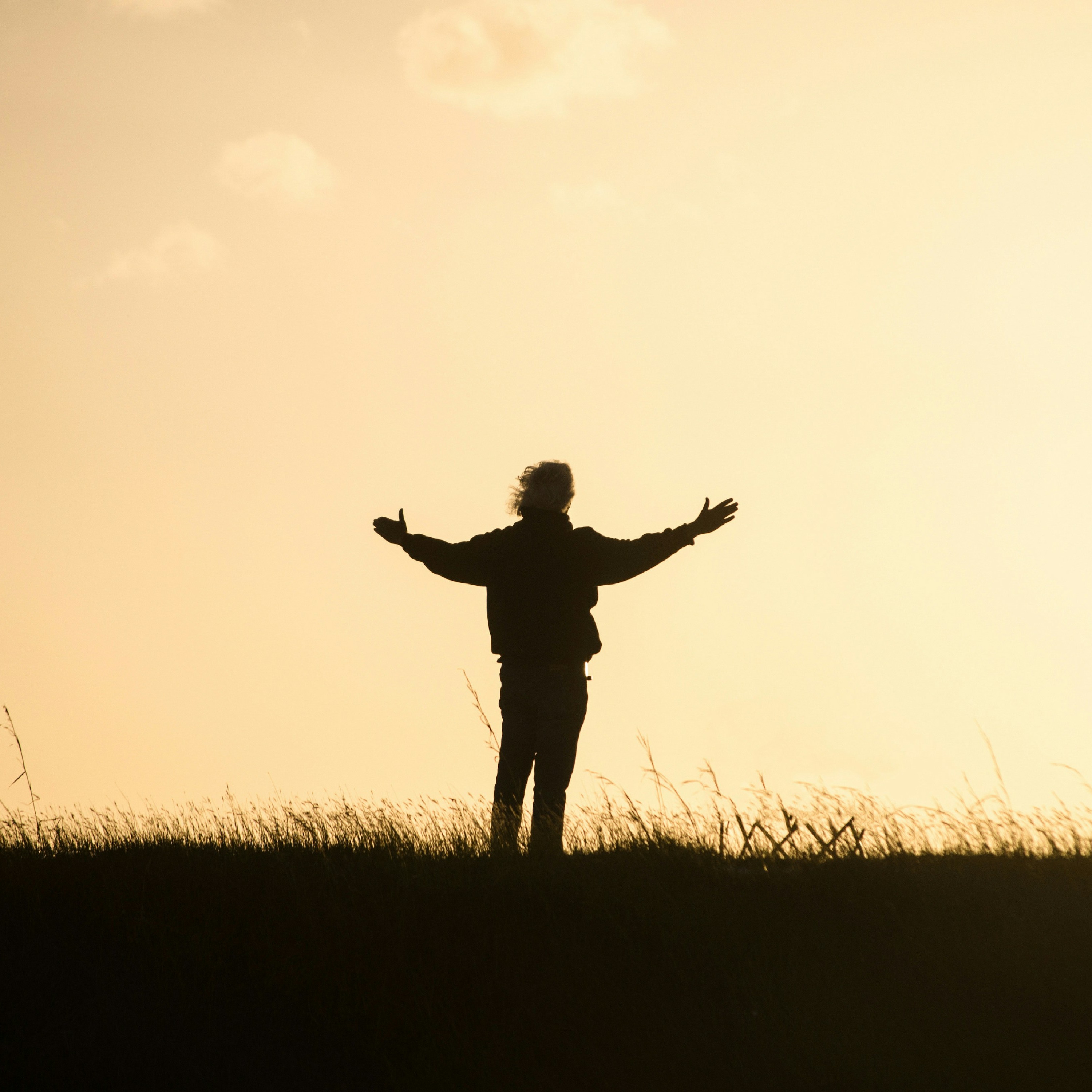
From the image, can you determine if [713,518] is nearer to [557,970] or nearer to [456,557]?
[456,557]

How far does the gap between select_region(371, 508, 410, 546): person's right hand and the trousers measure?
102 centimetres

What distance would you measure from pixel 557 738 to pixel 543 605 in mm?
765

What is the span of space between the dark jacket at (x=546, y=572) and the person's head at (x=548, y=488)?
0.05 meters

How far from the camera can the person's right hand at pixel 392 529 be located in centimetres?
707

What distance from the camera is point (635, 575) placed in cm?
679

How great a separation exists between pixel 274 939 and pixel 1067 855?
399 centimetres

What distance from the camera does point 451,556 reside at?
696 cm

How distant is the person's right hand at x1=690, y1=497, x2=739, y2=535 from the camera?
22.3 ft

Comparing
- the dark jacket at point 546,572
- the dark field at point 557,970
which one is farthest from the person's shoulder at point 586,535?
the dark field at point 557,970

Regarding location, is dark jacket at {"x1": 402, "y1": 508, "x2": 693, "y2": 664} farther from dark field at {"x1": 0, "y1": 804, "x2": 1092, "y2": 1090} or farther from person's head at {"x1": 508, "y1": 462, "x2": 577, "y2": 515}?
dark field at {"x1": 0, "y1": 804, "x2": 1092, "y2": 1090}

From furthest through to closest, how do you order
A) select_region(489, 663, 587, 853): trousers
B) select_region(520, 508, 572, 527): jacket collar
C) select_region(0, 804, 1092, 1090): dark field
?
select_region(520, 508, 572, 527): jacket collar → select_region(489, 663, 587, 853): trousers → select_region(0, 804, 1092, 1090): dark field

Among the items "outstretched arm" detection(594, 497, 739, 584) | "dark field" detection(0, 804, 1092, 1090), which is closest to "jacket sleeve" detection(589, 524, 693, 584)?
"outstretched arm" detection(594, 497, 739, 584)

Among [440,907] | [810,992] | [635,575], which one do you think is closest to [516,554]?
[635,575]

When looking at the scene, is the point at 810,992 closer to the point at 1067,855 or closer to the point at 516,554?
the point at 1067,855
